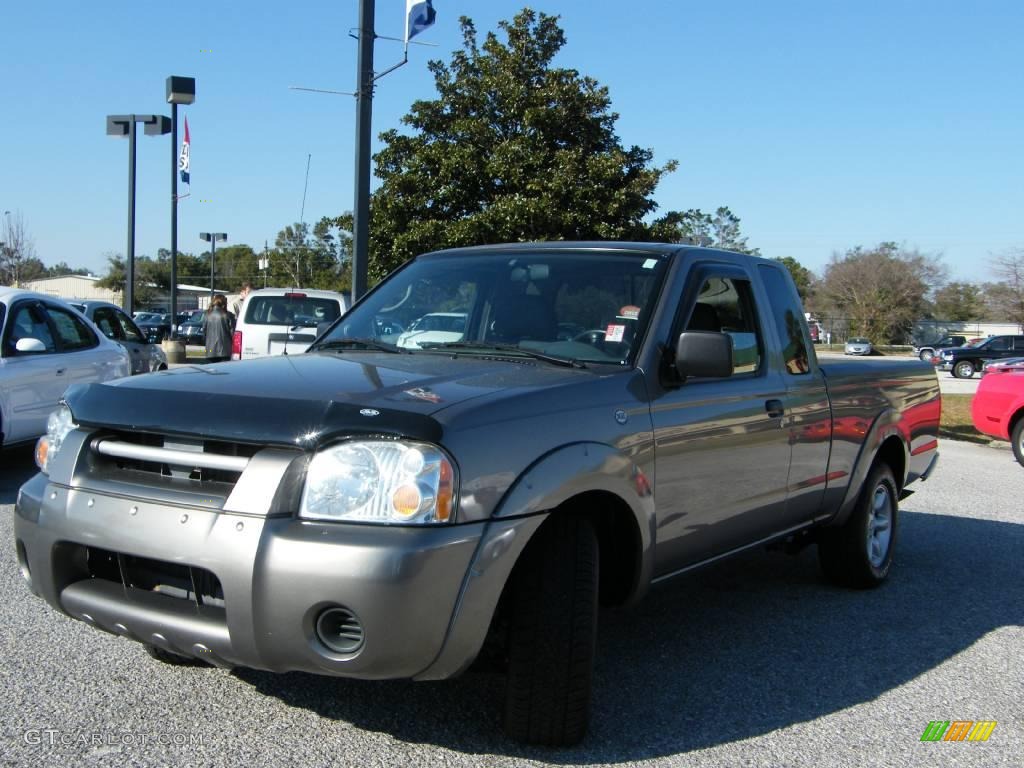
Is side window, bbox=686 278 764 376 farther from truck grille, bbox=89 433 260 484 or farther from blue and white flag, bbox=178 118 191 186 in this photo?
blue and white flag, bbox=178 118 191 186

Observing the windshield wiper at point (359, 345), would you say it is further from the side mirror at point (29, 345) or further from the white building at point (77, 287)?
the white building at point (77, 287)

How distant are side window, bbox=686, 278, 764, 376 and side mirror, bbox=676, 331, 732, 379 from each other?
19.1 inches

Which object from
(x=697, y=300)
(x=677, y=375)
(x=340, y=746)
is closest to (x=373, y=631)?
(x=340, y=746)

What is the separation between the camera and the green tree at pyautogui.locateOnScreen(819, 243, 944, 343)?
70062 mm

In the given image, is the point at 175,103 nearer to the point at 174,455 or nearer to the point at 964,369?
the point at 174,455

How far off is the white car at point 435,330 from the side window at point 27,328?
5.26m

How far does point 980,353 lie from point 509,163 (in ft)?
80.7

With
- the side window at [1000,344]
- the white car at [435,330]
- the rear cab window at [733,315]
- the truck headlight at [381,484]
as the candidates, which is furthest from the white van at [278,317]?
the side window at [1000,344]

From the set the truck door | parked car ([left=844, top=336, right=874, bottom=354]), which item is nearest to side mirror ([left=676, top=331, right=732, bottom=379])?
the truck door

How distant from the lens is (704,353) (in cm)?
374

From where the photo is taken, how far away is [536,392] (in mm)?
3279

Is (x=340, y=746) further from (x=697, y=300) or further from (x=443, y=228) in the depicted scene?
(x=443, y=228)

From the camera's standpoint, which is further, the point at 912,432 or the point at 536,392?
the point at 912,432

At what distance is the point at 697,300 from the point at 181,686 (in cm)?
257
